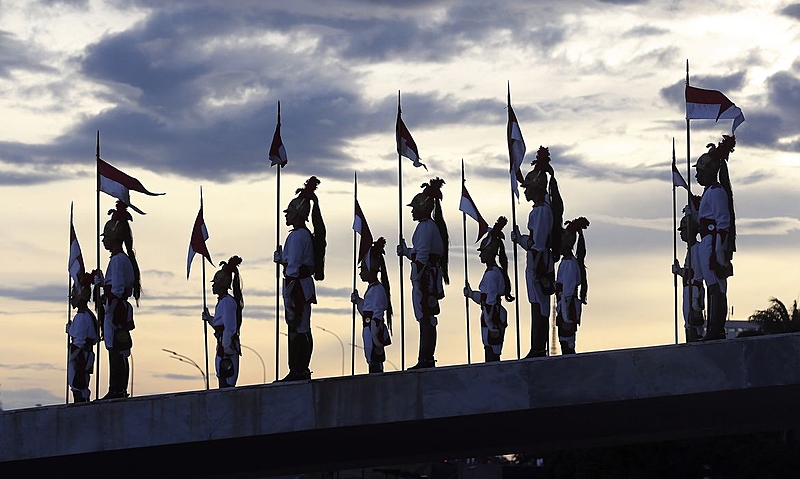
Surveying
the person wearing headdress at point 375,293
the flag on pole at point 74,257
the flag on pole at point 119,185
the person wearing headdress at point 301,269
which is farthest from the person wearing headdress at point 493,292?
the flag on pole at point 74,257

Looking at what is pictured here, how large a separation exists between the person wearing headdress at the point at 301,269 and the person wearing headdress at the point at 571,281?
4.13 m

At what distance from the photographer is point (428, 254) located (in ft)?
76.2

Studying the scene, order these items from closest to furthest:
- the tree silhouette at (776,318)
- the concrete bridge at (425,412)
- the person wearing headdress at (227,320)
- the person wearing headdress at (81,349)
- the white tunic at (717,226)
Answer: the concrete bridge at (425,412) → the white tunic at (717,226) → the person wearing headdress at (227,320) → the person wearing headdress at (81,349) → the tree silhouette at (776,318)

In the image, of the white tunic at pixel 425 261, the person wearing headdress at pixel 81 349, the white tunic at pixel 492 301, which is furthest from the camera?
the person wearing headdress at pixel 81 349

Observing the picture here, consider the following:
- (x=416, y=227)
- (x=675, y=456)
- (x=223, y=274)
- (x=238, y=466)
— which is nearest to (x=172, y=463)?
(x=238, y=466)

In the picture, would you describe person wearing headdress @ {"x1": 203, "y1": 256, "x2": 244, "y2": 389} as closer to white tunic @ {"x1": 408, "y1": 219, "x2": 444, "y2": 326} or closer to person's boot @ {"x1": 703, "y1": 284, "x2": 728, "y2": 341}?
white tunic @ {"x1": 408, "y1": 219, "x2": 444, "y2": 326}

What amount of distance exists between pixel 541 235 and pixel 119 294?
6349mm

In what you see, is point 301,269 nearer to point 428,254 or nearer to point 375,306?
point 428,254

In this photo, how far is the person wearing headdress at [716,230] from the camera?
20.5 m

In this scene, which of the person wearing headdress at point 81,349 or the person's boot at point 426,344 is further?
the person wearing headdress at point 81,349

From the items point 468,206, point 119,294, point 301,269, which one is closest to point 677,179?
point 468,206

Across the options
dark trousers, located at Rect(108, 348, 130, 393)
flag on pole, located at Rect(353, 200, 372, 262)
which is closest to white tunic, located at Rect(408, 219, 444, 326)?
dark trousers, located at Rect(108, 348, 130, 393)

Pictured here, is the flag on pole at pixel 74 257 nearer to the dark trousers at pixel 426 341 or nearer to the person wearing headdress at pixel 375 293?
the person wearing headdress at pixel 375 293

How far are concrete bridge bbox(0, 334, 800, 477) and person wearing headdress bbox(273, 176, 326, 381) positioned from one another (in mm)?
790
